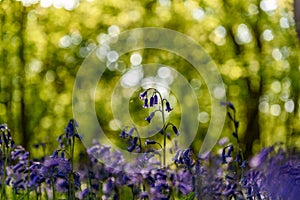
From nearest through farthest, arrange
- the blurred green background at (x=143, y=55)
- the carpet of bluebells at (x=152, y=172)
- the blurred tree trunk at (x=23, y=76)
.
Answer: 1. the carpet of bluebells at (x=152, y=172)
2. the blurred green background at (x=143, y=55)
3. the blurred tree trunk at (x=23, y=76)

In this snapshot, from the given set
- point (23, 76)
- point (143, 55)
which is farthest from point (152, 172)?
point (143, 55)

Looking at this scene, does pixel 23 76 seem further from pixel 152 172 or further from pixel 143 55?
pixel 152 172

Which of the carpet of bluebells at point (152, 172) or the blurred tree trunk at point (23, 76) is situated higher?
the blurred tree trunk at point (23, 76)

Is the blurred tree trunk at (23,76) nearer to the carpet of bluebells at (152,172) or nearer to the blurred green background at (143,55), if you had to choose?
the blurred green background at (143,55)

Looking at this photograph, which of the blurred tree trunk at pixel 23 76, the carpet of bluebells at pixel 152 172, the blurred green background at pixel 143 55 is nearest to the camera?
the carpet of bluebells at pixel 152 172

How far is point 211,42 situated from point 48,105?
2.30 m

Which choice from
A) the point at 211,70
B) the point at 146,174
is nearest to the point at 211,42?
the point at 211,70

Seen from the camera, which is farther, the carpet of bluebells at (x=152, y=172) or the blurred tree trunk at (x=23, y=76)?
the blurred tree trunk at (x=23, y=76)

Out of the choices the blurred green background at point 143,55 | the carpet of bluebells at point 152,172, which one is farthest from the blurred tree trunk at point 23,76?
the carpet of bluebells at point 152,172

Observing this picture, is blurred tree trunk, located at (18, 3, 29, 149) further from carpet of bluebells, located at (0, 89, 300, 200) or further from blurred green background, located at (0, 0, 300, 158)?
carpet of bluebells, located at (0, 89, 300, 200)

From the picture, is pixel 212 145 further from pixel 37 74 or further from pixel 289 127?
pixel 37 74

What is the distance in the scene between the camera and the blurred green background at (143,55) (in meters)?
6.48

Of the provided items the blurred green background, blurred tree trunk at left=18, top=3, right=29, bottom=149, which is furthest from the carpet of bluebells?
blurred tree trunk at left=18, top=3, right=29, bottom=149

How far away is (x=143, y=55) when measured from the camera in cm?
755
